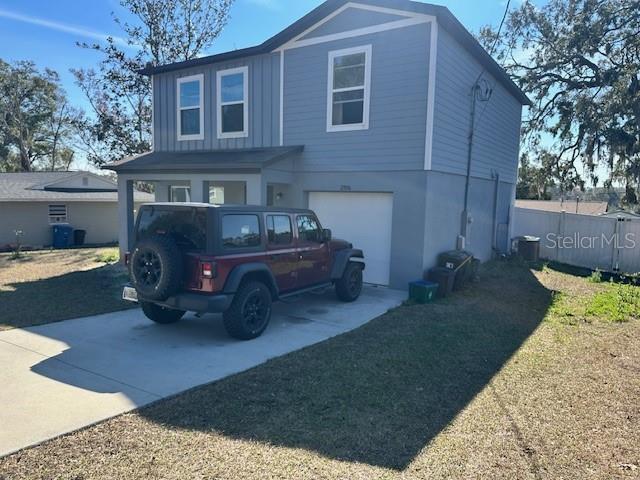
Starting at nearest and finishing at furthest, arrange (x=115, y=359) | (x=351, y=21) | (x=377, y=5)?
(x=115, y=359) < (x=377, y=5) < (x=351, y=21)

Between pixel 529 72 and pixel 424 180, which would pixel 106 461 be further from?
pixel 529 72

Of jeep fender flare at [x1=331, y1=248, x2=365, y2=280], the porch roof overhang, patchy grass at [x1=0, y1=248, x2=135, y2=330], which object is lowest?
patchy grass at [x1=0, y1=248, x2=135, y2=330]

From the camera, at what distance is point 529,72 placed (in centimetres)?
2141

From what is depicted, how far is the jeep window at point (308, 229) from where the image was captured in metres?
7.67

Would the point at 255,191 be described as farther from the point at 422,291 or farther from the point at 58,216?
the point at 58,216

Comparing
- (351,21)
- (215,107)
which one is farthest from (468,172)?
(215,107)

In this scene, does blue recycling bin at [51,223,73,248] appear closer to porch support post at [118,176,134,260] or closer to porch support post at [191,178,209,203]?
porch support post at [118,176,134,260]

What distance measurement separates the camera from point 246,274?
6344 mm

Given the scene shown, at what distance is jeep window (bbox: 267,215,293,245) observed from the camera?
273 inches

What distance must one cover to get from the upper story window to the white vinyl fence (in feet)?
29.6

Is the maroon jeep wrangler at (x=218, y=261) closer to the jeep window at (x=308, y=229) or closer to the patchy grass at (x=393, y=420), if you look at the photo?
the jeep window at (x=308, y=229)

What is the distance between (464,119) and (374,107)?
8.55 feet

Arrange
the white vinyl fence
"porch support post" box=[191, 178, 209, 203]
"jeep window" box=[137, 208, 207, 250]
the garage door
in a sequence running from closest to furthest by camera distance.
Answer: "jeep window" box=[137, 208, 207, 250], the garage door, "porch support post" box=[191, 178, 209, 203], the white vinyl fence

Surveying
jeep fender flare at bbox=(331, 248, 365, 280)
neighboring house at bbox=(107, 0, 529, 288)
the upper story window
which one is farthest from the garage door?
jeep fender flare at bbox=(331, 248, 365, 280)
